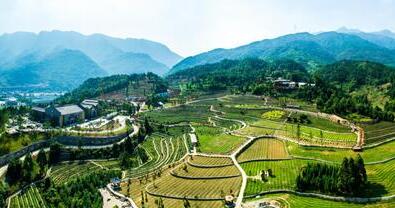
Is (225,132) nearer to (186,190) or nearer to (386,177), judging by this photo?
(186,190)

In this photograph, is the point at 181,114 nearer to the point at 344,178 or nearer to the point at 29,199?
the point at 29,199

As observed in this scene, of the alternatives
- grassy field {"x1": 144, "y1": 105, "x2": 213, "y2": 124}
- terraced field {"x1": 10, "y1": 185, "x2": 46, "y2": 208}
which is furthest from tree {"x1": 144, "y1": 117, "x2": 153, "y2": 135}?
terraced field {"x1": 10, "y1": 185, "x2": 46, "y2": 208}

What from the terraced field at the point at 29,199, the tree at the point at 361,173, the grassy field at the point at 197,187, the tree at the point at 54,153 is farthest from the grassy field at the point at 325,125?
the terraced field at the point at 29,199

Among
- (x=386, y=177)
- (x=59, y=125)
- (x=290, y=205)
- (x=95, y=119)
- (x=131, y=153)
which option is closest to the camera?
(x=290, y=205)

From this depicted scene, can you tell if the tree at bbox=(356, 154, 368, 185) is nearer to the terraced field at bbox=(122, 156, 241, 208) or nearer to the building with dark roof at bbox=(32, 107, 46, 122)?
the terraced field at bbox=(122, 156, 241, 208)

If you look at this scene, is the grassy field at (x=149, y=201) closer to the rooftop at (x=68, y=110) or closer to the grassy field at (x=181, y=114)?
the grassy field at (x=181, y=114)

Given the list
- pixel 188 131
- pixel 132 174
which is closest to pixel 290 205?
pixel 132 174
